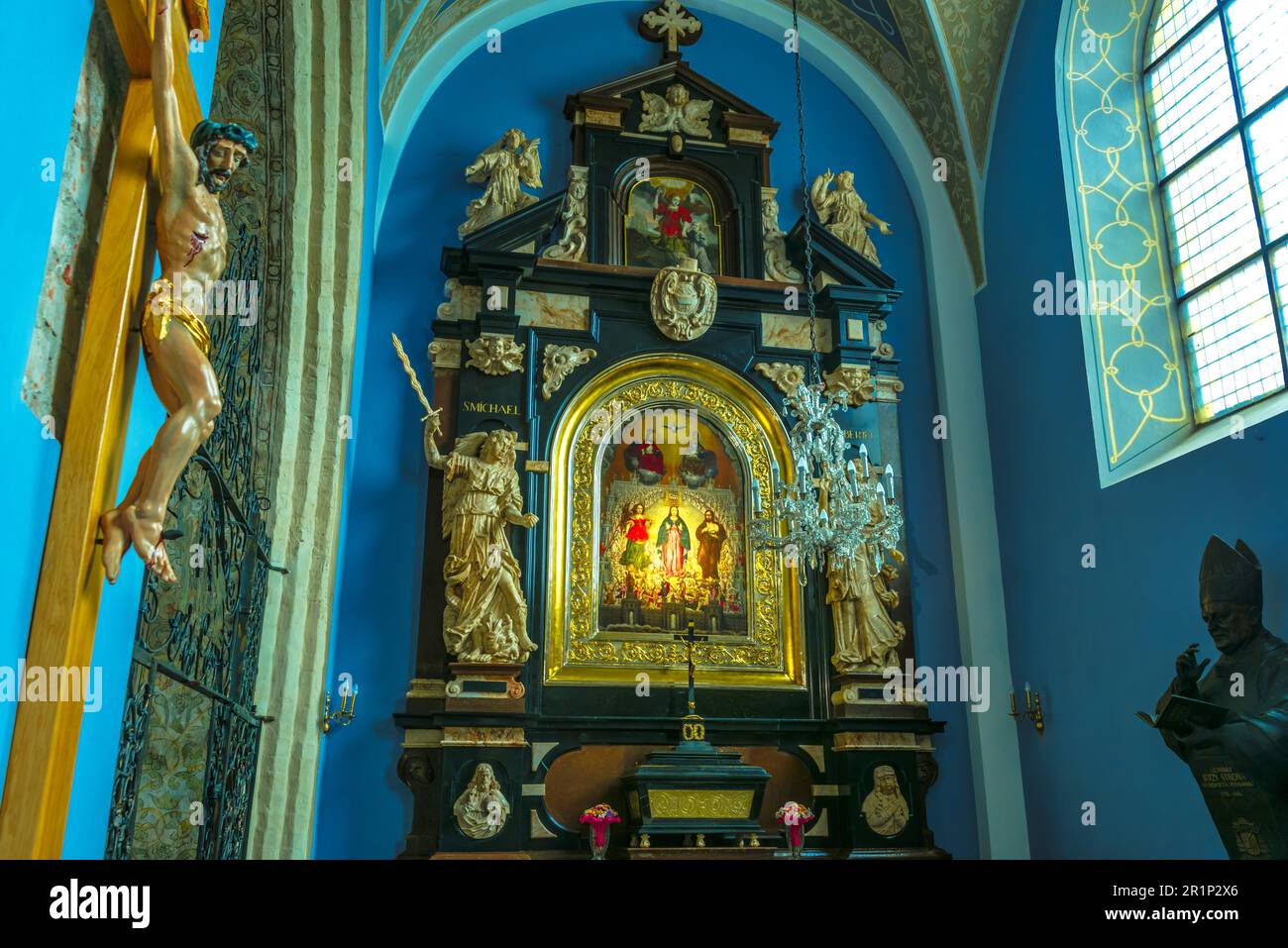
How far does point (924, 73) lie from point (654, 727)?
5722mm

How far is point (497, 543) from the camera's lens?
7.16 meters

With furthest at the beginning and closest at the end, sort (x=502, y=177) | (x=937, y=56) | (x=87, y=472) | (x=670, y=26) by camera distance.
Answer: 1. (x=670, y=26)
2. (x=937, y=56)
3. (x=502, y=177)
4. (x=87, y=472)

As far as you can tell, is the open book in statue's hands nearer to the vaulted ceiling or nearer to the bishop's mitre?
the bishop's mitre

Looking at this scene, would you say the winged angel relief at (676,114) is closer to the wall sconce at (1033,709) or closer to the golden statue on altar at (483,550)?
the golden statue on altar at (483,550)

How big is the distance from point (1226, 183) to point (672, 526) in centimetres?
421

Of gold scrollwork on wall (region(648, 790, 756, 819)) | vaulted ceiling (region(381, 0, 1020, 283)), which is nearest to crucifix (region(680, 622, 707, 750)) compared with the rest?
gold scrollwork on wall (region(648, 790, 756, 819))

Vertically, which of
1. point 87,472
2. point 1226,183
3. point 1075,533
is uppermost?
point 1226,183

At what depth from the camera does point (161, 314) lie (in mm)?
2736

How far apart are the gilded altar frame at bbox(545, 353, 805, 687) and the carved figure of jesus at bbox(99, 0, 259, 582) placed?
467cm

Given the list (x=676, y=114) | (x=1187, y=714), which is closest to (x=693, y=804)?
(x=1187, y=714)

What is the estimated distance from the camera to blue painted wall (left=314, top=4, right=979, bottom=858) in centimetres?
699

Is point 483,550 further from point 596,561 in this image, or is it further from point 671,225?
point 671,225

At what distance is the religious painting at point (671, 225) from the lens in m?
8.44

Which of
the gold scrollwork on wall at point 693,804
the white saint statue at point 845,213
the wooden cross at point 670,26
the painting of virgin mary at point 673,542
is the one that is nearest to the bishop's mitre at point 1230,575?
the gold scrollwork on wall at point 693,804
